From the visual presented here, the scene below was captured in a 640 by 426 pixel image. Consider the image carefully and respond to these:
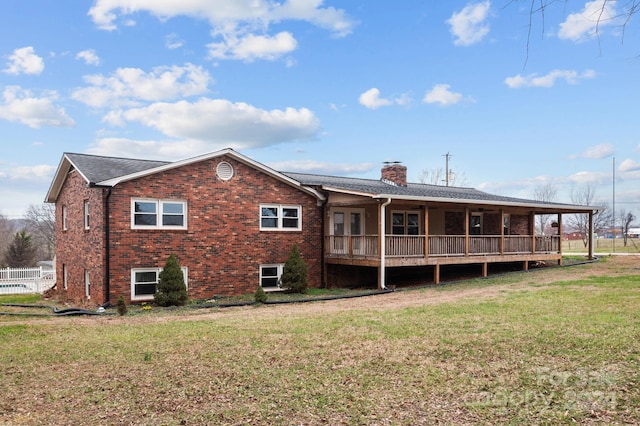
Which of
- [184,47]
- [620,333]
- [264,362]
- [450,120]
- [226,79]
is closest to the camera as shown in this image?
[264,362]

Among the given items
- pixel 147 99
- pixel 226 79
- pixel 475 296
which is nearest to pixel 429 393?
pixel 475 296

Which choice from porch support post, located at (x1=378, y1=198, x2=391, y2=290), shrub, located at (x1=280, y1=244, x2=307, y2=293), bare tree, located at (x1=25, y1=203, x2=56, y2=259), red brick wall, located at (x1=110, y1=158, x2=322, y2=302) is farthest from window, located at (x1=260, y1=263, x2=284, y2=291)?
bare tree, located at (x1=25, y1=203, x2=56, y2=259)

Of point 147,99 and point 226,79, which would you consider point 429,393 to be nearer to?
point 226,79

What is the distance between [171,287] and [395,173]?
42.8ft

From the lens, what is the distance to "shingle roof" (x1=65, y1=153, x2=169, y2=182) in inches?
608

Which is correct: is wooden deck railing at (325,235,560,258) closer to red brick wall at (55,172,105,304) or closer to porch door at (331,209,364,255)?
porch door at (331,209,364,255)

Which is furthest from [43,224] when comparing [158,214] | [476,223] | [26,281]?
[476,223]

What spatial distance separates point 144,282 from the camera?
15555mm

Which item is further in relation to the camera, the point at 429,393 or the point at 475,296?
the point at 475,296

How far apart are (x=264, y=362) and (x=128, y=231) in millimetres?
9776

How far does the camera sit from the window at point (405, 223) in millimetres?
21672

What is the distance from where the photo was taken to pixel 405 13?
18.3ft

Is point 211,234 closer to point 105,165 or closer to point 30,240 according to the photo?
point 105,165

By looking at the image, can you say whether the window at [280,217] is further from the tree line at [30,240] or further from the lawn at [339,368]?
the tree line at [30,240]
